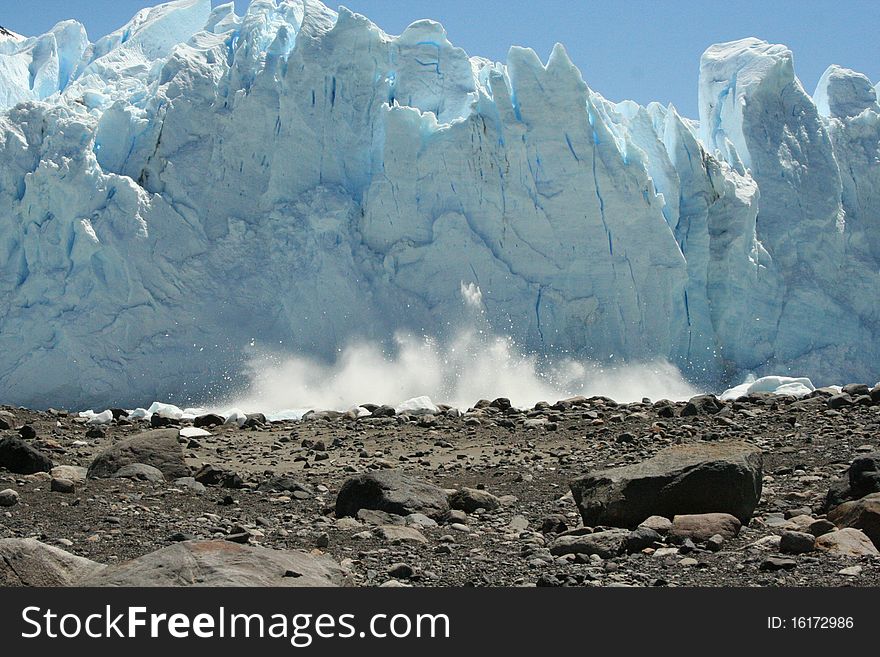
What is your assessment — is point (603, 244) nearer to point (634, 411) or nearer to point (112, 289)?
point (634, 411)

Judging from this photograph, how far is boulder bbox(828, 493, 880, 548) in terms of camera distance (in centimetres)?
524

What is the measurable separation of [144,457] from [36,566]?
368 centimetres

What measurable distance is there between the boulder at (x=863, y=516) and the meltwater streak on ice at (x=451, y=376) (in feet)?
34.5

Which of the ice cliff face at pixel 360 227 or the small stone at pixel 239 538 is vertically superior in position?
the ice cliff face at pixel 360 227

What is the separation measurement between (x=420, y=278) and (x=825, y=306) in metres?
7.27

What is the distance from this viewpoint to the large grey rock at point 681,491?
579cm

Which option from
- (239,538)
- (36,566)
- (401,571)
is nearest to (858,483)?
(401,571)

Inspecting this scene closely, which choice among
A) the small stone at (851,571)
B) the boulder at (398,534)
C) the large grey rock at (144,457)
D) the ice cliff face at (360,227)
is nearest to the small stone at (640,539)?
the small stone at (851,571)

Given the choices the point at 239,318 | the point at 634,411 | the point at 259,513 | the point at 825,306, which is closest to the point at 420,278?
the point at 239,318

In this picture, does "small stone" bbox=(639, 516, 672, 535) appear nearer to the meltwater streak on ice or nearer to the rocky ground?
the rocky ground

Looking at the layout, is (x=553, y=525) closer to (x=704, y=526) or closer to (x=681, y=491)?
(x=681, y=491)

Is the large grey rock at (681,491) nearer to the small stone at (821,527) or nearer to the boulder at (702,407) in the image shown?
the small stone at (821,527)

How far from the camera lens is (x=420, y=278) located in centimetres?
1697

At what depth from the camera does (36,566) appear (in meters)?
4.29
